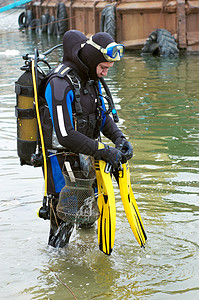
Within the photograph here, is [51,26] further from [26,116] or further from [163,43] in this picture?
[26,116]

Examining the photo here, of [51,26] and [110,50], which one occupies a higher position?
[110,50]

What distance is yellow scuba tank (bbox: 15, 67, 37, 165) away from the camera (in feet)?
13.8

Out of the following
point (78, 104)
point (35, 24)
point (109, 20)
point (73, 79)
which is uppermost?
point (73, 79)

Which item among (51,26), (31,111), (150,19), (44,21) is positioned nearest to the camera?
(31,111)

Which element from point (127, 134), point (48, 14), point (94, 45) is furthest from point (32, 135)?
point (48, 14)

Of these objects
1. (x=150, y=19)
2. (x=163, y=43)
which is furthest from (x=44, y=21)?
(x=163, y=43)

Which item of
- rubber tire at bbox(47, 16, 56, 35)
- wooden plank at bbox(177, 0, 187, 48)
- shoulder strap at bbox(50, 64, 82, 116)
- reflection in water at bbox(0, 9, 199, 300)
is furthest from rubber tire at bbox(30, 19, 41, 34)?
shoulder strap at bbox(50, 64, 82, 116)

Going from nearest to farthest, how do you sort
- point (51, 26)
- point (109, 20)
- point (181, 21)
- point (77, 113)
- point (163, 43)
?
point (77, 113), point (181, 21), point (163, 43), point (109, 20), point (51, 26)

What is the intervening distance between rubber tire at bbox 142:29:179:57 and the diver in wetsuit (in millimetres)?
11542

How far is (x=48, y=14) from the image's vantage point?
28094 millimetres

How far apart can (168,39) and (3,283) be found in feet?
40.4

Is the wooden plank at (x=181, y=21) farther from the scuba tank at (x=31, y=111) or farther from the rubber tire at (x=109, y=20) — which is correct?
the scuba tank at (x=31, y=111)

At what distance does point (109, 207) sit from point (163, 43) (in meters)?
12.0

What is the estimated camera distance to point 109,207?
431cm
